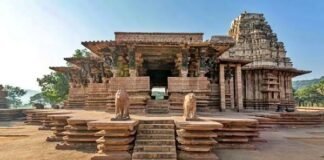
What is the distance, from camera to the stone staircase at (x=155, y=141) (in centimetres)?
634

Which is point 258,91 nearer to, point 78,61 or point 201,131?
point 78,61

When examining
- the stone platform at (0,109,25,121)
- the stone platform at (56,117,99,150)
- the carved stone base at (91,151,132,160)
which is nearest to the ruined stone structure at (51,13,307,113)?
the stone platform at (56,117,99,150)

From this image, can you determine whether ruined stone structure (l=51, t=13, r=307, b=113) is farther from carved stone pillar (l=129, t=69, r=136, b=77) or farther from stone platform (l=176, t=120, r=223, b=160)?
stone platform (l=176, t=120, r=223, b=160)

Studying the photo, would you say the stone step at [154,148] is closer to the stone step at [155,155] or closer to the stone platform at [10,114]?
the stone step at [155,155]

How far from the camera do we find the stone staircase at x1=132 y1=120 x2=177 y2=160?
6.34 meters

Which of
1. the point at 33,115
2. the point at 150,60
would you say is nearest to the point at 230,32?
the point at 150,60

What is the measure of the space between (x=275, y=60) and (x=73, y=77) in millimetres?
18367

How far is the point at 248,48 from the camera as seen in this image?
25297 mm

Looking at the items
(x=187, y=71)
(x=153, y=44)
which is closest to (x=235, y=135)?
(x=187, y=71)

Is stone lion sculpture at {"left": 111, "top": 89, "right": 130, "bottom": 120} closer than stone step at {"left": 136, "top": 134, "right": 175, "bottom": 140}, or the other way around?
stone step at {"left": 136, "top": 134, "right": 175, "bottom": 140}

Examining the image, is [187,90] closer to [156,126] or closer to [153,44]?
[153,44]

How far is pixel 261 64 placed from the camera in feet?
78.6

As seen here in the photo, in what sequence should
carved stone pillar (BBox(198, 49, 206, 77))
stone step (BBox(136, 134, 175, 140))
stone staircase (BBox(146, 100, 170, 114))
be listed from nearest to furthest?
stone step (BBox(136, 134, 175, 140)) < stone staircase (BBox(146, 100, 170, 114)) < carved stone pillar (BBox(198, 49, 206, 77))

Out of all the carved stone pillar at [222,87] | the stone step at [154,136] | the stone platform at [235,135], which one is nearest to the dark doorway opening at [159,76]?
the carved stone pillar at [222,87]
